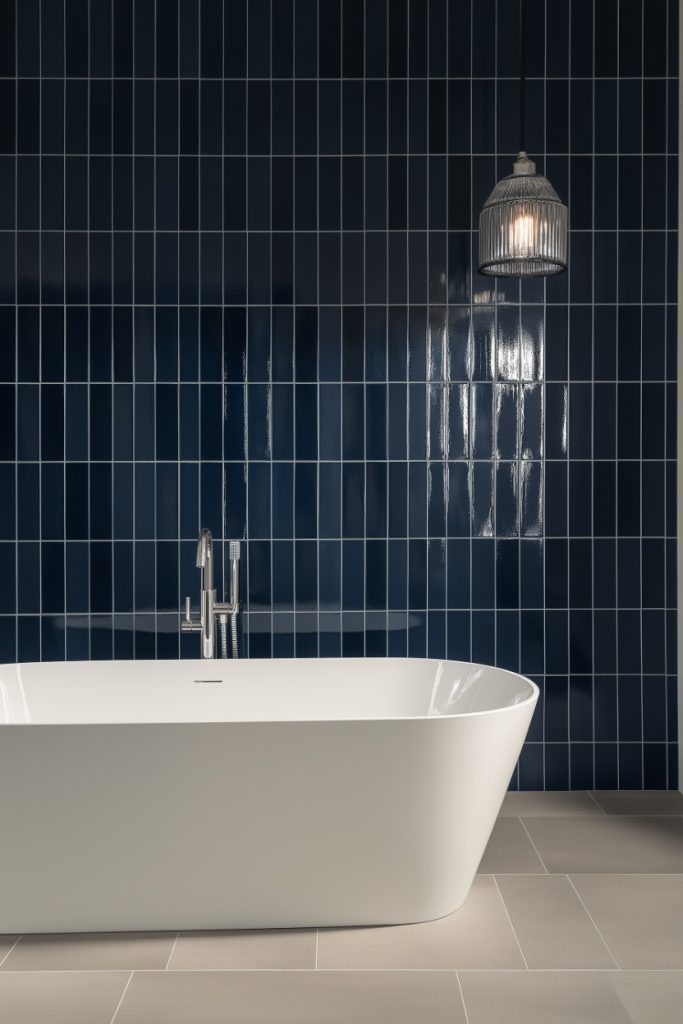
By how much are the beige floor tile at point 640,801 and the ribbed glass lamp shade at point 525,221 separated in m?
1.95

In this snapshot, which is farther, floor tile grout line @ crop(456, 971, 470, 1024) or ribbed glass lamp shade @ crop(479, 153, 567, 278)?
ribbed glass lamp shade @ crop(479, 153, 567, 278)

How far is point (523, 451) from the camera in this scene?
10.6 ft

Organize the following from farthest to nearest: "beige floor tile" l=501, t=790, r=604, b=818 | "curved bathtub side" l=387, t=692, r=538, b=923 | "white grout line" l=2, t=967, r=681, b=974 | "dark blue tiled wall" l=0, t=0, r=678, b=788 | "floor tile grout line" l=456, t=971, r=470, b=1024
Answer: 1. "dark blue tiled wall" l=0, t=0, r=678, b=788
2. "beige floor tile" l=501, t=790, r=604, b=818
3. "curved bathtub side" l=387, t=692, r=538, b=923
4. "white grout line" l=2, t=967, r=681, b=974
5. "floor tile grout line" l=456, t=971, r=470, b=1024

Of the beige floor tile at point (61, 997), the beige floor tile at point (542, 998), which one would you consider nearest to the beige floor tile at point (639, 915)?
the beige floor tile at point (542, 998)

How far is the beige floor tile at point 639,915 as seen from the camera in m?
2.12

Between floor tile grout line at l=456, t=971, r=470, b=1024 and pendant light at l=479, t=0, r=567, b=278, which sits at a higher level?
pendant light at l=479, t=0, r=567, b=278

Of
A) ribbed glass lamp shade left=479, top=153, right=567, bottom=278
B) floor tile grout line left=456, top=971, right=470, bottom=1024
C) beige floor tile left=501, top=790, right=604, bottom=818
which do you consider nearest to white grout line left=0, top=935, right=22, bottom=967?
floor tile grout line left=456, top=971, right=470, bottom=1024

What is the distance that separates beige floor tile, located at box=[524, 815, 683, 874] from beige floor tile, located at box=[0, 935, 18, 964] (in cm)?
155

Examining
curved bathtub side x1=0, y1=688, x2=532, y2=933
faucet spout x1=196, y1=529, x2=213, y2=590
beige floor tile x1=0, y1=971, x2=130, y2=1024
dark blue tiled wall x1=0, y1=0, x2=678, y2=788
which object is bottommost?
beige floor tile x1=0, y1=971, x2=130, y2=1024

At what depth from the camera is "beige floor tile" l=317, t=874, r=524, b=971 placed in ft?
6.81

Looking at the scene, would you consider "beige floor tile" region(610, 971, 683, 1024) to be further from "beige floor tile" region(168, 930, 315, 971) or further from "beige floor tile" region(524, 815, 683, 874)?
"beige floor tile" region(168, 930, 315, 971)

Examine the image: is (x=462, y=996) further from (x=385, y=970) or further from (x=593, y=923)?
(x=593, y=923)

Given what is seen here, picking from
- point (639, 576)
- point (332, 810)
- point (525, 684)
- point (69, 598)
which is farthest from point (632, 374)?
point (69, 598)

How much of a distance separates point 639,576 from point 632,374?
777 mm
